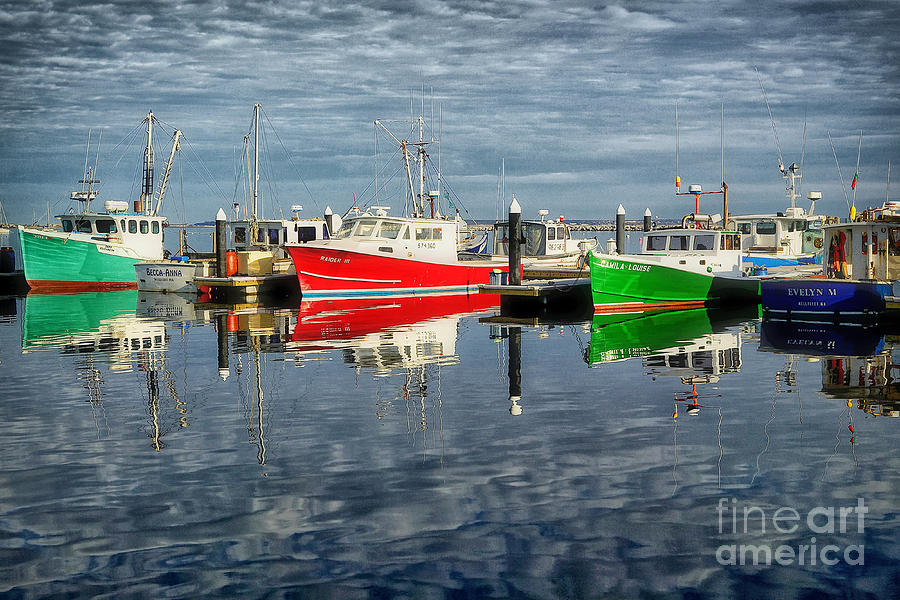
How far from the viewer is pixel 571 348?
64.9ft

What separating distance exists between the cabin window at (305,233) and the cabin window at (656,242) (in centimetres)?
1869

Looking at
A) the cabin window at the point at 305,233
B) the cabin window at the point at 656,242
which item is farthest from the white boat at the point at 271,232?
the cabin window at the point at 656,242

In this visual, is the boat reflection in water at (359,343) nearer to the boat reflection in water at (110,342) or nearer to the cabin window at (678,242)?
the boat reflection in water at (110,342)

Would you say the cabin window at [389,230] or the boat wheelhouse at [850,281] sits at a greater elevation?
the cabin window at [389,230]

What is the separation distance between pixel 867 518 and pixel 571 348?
1214cm

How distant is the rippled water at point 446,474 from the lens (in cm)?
658

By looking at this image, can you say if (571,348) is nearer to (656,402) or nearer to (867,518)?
(656,402)

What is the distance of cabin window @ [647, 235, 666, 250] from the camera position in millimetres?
29972

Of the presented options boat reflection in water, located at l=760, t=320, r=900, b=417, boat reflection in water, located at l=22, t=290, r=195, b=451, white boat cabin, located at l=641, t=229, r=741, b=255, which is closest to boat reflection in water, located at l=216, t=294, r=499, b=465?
boat reflection in water, located at l=22, t=290, r=195, b=451

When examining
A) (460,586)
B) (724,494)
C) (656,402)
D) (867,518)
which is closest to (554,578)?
(460,586)

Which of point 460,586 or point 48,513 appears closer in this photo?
point 460,586
